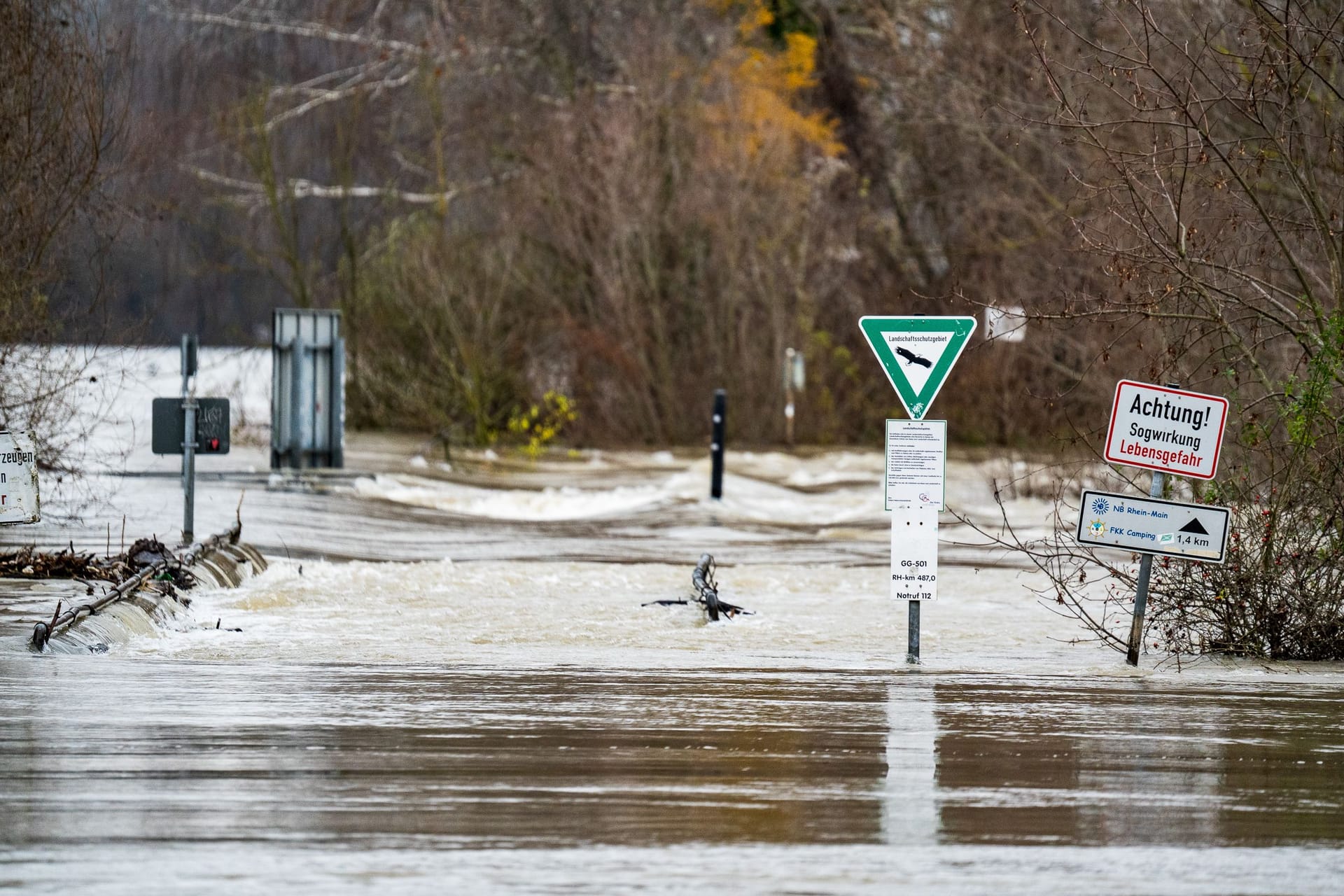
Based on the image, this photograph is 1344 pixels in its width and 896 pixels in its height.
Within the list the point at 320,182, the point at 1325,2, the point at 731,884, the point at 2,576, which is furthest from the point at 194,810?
the point at 320,182

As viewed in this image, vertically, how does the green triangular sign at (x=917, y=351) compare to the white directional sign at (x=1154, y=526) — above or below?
above

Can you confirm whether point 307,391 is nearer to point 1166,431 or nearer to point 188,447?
point 188,447

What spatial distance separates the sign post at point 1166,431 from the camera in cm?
1123

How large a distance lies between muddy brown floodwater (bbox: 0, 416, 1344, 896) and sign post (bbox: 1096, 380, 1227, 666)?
48.2 inches

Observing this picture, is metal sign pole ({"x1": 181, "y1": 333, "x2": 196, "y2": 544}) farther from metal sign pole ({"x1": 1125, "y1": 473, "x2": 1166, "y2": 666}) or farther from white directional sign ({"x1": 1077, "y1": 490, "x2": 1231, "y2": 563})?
metal sign pole ({"x1": 1125, "y1": 473, "x2": 1166, "y2": 666})

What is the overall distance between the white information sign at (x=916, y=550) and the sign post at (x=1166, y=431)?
0.88 metres

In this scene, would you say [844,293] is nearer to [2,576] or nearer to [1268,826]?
[2,576]

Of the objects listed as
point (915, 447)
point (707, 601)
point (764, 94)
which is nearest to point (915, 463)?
point (915, 447)

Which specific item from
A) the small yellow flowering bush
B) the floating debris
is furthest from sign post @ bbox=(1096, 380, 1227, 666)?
the small yellow flowering bush

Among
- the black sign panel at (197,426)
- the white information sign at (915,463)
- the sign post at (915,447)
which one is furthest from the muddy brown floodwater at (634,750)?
the black sign panel at (197,426)

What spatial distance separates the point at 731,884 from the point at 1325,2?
12.6 m

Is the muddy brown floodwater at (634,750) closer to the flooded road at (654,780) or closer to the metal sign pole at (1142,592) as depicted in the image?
the flooded road at (654,780)

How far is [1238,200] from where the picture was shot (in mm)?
13891

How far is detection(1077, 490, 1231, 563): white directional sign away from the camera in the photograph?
11.2 meters
